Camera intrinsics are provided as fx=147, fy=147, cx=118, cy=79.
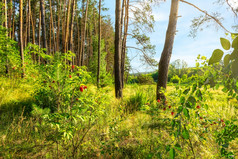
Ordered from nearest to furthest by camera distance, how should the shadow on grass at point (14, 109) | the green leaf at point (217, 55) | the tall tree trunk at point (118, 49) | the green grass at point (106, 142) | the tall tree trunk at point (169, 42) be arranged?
the green leaf at point (217, 55) → the green grass at point (106, 142) → the shadow on grass at point (14, 109) → the tall tree trunk at point (169, 42) → the tall tree trunk at point (118, 49)

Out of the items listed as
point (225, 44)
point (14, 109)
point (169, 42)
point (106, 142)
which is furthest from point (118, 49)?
point (225, 44)

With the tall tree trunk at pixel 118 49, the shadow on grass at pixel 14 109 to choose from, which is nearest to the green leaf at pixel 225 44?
the shadow on grass at pixel 14 109

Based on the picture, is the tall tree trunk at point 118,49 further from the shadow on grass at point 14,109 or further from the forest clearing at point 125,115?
the shadow on grass at point 14,109

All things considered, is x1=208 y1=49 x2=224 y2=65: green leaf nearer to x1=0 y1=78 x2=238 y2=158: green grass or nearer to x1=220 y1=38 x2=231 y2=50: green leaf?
x1=220 y1=38 x2=231 y2=50: green leaf

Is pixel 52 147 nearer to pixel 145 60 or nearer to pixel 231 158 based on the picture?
pixel 231 158

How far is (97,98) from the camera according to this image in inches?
110

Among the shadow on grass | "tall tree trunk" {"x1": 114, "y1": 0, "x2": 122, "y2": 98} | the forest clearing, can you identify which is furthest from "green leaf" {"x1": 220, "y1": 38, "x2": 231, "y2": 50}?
"tall tree trunk" {"x1": 114, "y1": 0, "x2": 122, "y2": 98}

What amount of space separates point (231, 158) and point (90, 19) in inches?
855

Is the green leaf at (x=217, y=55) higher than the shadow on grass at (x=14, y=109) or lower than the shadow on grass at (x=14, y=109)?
higher

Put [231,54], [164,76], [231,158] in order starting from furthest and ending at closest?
[164,76] → [231,158] → [231,54]

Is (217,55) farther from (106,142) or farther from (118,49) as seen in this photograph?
(118,49)

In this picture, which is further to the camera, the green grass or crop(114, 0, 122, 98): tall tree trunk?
crop(114, 0, 122, 98): tall tree trunk

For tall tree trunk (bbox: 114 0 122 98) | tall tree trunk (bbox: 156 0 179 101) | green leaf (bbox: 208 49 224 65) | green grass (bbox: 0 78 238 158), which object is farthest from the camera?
tall tree trunk (bbox: 114 0 122 98)

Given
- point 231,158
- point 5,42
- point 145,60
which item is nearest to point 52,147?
point 231,158
